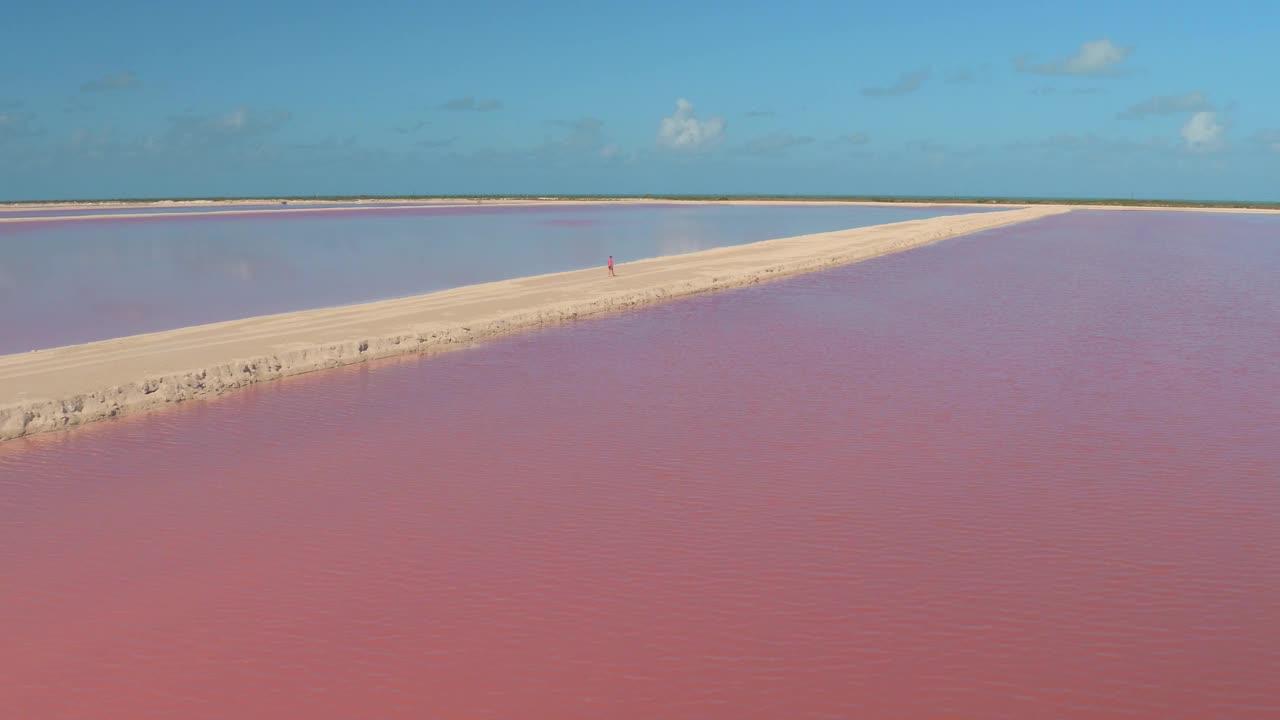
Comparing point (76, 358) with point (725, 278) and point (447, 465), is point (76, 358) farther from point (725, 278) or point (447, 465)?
point (725, 278)

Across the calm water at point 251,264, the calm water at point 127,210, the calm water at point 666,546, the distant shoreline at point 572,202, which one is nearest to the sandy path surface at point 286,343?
the calm water at point 666,546

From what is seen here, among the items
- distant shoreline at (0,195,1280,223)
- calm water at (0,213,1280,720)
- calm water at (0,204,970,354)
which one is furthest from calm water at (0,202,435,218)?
calm water at (0,213,1280,720)

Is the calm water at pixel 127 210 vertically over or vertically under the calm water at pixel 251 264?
under

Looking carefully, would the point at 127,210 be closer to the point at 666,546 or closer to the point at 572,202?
the point at 572,202

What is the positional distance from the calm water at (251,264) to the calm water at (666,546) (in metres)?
8.60

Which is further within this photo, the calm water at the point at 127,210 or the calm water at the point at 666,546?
the calm water at the point at 127,210

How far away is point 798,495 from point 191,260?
32772mm

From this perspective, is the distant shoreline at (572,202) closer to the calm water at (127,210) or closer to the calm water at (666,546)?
the calm water at (127,210)

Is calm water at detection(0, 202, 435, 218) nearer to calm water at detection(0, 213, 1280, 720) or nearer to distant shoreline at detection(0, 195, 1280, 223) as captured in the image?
distant shoreline at detection(0, 195, 1280, 223)

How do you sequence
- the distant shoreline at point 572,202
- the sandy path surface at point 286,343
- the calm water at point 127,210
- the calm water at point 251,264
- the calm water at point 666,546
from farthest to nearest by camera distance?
the distant shoreline at point 572,202 → the calm water at point 127,210 → the calm water at point 251,264 → the sandy path surface at point 286,343 → the calm water at point 666,546

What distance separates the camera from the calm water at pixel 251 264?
2092cm

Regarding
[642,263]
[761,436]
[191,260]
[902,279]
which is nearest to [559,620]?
[761,436]

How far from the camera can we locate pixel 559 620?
6.41m

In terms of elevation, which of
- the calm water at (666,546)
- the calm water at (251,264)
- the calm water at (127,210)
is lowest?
the calm water at (127,210)
